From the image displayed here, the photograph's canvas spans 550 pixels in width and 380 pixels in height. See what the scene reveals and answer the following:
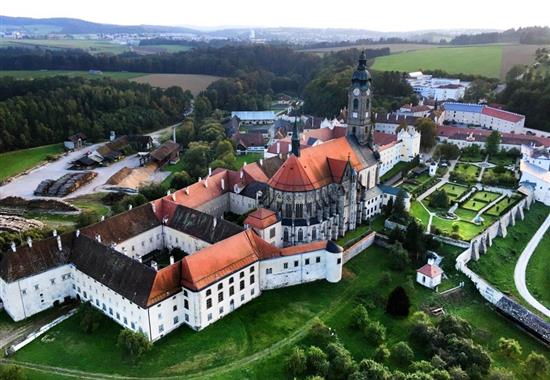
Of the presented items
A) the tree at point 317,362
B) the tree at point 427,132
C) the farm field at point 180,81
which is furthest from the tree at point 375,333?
the farm field at point 180,81

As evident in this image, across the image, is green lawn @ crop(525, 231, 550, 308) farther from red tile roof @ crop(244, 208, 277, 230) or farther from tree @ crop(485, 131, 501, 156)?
red tile roof @ crop(244, 208, 277, 230)

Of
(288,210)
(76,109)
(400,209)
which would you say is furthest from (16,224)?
(76,109)

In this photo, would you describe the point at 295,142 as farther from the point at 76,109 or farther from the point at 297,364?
the point at 76,109

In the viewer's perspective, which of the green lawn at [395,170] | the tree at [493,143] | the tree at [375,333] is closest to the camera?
the tree at [375,333]

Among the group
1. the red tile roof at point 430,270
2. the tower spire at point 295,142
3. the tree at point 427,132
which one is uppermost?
the tower spire at point 295,142

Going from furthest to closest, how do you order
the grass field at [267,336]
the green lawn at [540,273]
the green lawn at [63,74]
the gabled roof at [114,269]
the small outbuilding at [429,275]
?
1. the green lawn at [63,74]
2. the green lawn at [540,273]
3. the small outbuilding at [429,275]
4. the gabled roof at [114,269]
5. the grass field at [267,336]

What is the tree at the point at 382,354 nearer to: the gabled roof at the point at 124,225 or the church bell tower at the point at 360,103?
the gabled roof at the point at 124,225
